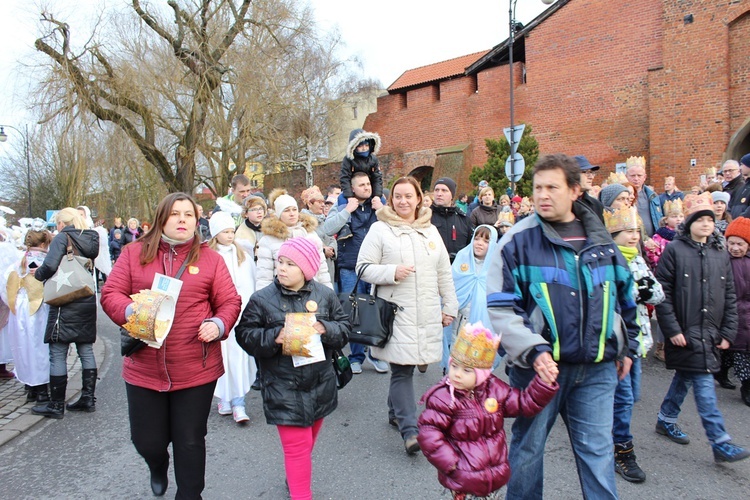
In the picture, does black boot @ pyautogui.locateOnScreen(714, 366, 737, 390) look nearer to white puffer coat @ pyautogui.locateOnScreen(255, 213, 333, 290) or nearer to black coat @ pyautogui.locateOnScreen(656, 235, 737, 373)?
black coat @ pyautogui.locateOnScreen(656, 235, 737, 373)

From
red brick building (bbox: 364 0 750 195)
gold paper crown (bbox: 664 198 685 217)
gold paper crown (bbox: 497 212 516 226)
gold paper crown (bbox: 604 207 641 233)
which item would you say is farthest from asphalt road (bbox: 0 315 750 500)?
red brick building (bbox: 364 0 750 195)

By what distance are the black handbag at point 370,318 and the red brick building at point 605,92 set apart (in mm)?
18103

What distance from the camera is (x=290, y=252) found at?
317 centimetres

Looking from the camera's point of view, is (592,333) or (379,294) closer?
(592,333)

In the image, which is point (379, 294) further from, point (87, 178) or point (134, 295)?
point (87, 178)

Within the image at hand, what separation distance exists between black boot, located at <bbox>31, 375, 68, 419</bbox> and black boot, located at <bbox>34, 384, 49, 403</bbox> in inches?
13.2

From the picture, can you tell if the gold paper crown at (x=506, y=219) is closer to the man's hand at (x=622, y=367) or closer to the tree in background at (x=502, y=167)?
the man's hand at (x=622, y=367)

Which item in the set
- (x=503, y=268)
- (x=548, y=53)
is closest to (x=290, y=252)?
(x=503, y=268)

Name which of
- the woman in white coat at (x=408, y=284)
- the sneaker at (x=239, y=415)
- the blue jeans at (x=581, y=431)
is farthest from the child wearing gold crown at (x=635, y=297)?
the sneaker at (x=239, y=415)

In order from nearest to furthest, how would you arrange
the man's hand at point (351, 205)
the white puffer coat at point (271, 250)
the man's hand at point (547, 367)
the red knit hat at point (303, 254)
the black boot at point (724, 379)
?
the man's hand at point (547, 367), the red knit hat at point (303, 254), the white puffer coat at point (271, 250), the black boot at point (724, 379), the man's hand at point (351, 205)

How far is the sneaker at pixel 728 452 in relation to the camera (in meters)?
3.58

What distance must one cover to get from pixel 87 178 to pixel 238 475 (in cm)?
1322

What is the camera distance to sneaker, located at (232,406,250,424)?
15.2ft

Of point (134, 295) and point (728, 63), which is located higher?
point (728, 63)
